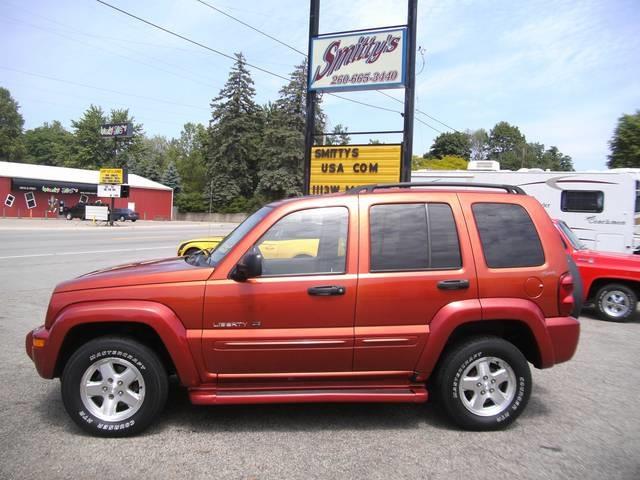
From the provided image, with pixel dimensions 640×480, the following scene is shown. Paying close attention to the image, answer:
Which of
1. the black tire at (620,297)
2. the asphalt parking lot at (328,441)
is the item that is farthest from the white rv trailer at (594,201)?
the asphalt parking lot at (328,441)

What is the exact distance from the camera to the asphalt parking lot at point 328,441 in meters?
3.28

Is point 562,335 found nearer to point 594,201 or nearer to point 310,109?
point 310,109

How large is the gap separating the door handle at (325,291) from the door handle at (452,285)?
0.76 m

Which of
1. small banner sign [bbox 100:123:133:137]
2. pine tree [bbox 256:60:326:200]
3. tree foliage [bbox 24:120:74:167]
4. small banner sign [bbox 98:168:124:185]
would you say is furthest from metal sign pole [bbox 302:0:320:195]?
tree foliage [bbox 24:120:74:167]

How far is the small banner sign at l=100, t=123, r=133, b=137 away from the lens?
58562mm

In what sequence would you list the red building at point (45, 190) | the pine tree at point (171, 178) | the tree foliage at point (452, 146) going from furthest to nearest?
the tree foliage at point (452, 146) < the pine tree at point (171, 178) < the red building at point (45, 190)

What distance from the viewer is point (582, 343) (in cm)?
700

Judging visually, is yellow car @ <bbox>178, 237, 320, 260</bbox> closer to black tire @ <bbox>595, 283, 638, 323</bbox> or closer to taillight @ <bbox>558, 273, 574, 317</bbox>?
taillight @ <bbox>558, 273, 574, 317</bbox>

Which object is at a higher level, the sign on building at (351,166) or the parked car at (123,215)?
the sign on building at (351,166)

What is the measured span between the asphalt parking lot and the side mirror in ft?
3.95

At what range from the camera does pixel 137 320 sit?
3.60m

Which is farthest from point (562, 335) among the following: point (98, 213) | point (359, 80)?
point (98, 213)

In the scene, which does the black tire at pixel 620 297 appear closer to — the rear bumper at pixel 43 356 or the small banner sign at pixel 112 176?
the rear bumper at pixel 43 356

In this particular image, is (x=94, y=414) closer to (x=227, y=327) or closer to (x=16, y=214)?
(x=227, y=327)
